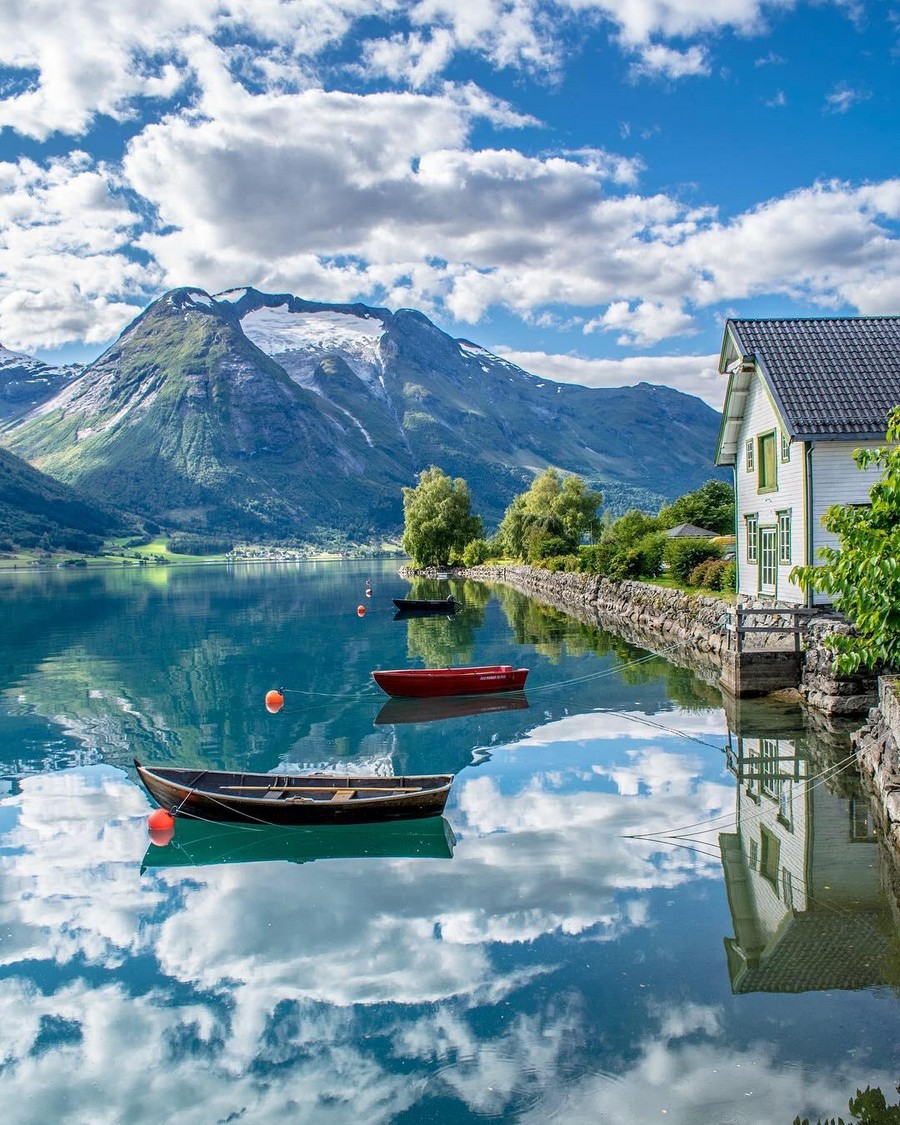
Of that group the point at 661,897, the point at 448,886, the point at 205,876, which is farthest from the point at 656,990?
the point at 205,876

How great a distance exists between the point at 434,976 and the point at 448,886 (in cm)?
274

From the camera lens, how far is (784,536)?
3066 centimetres

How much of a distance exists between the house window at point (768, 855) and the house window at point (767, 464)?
59.0 feet

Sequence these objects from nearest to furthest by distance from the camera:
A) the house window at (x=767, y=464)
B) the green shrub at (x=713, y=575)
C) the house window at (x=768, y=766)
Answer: the house window at (x=768, y=766)
the house window at (x=767, y=464)
the green shrub at (x=713, y=575)

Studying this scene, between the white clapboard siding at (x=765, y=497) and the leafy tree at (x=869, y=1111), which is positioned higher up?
the white clapboard siding at (x=765, y=497)

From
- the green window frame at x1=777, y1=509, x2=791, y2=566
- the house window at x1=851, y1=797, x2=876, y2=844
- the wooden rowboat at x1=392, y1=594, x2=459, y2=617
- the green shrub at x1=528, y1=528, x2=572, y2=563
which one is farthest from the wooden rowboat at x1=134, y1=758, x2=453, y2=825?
the green shrub at x1=528, y1=528, x2=572, y2=563

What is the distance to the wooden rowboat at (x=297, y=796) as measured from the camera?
16.5 metres

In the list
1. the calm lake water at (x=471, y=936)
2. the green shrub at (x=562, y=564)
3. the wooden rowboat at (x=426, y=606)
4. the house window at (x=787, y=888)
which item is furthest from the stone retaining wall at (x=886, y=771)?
the green shrub at (x=562, y=564)

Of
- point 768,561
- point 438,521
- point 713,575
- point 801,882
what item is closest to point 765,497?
point 768,561

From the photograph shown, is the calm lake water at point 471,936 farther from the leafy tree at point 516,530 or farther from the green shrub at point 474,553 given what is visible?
the green shrub at point 474,553

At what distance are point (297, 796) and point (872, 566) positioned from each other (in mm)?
11083

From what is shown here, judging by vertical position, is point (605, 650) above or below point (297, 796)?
above

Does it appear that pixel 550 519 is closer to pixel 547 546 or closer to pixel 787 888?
pixel 547 546

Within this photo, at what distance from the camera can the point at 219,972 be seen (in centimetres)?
1173
